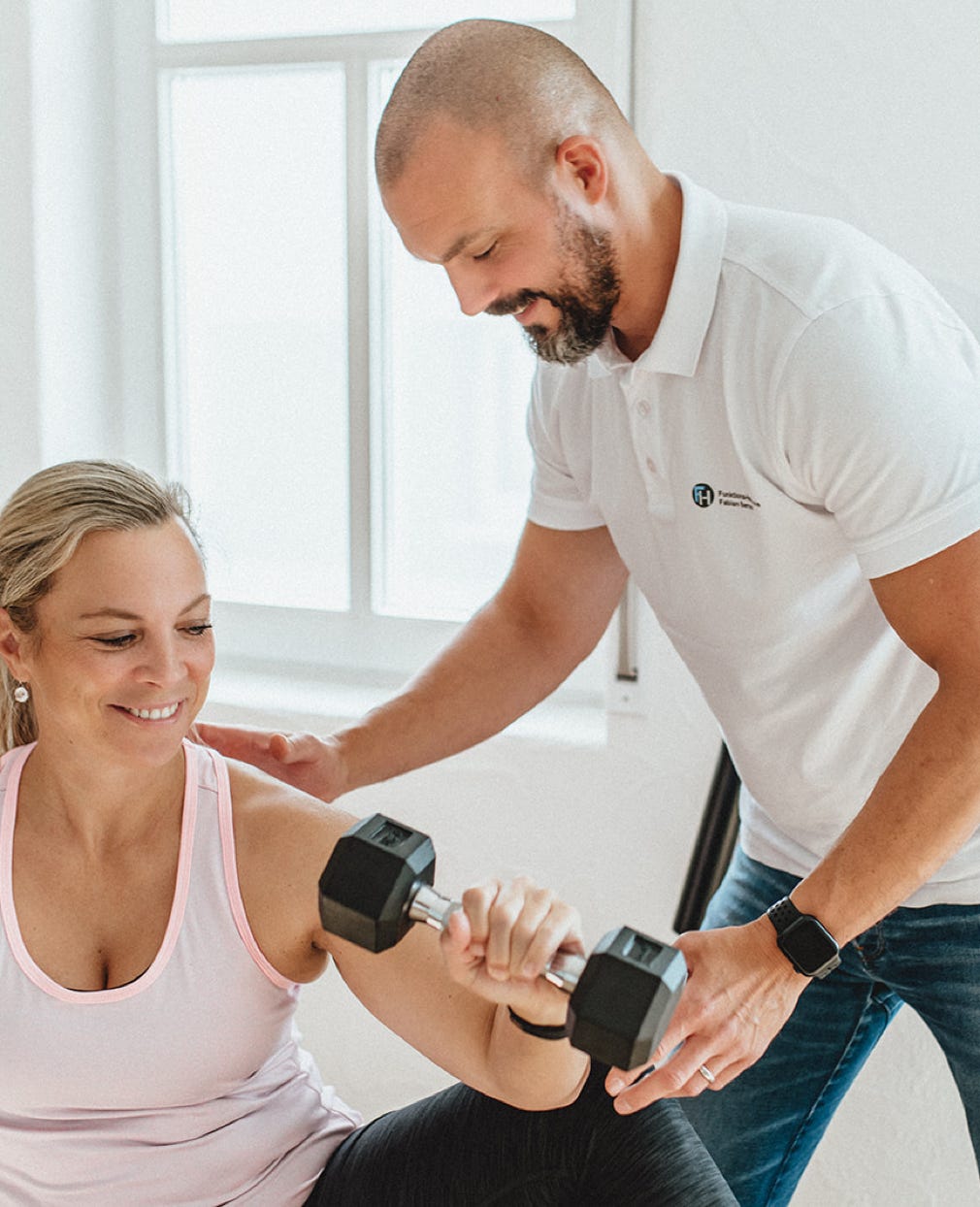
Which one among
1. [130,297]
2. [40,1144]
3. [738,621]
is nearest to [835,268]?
[738,621]

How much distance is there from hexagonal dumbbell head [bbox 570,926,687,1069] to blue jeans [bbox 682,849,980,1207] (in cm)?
65

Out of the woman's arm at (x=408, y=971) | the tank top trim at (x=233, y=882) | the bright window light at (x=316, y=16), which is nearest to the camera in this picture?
the woman's arm at (x=408, y=971)

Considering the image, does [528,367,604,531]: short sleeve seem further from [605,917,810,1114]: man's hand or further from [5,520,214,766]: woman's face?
[605,917,810,1114]: man's hand

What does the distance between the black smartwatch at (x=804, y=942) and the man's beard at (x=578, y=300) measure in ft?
1.97

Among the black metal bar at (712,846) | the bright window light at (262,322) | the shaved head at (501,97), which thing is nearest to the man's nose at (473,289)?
the shaved head at (501,97)

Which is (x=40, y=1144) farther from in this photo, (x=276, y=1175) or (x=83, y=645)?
(x=83, y=645)

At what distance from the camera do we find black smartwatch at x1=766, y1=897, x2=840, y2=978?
1.21m

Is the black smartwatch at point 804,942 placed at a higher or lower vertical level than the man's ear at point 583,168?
lower

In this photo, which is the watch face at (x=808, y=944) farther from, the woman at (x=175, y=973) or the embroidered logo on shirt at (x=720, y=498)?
the embroidered logo on shirt at (x=720, y=498)

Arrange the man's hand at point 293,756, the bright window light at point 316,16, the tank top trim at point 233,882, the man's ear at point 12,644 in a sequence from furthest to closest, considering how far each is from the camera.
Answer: the bright window light at point 316,16 → the man's hand at point 293,756 → the man's ear at point 12,644 → the tank top trim at point 233,882

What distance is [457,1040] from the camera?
4.20 ft

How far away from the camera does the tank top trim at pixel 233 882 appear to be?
134cm

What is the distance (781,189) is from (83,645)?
1219 millimetres

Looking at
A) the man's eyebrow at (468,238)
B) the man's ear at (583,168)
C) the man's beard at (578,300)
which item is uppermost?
the man's ear at (583,168)
